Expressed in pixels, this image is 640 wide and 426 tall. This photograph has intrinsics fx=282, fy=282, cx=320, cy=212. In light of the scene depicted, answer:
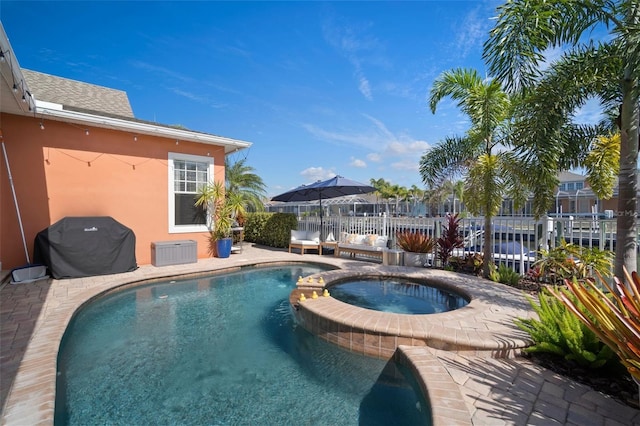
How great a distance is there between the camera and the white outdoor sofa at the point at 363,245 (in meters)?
9.44

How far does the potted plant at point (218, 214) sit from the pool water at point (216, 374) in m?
4.56

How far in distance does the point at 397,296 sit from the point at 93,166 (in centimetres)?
906

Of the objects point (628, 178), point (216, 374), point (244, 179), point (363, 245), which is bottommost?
point (216, 374)

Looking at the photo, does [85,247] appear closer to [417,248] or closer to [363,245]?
[363,245]

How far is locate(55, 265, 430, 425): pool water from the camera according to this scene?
2.79 meters

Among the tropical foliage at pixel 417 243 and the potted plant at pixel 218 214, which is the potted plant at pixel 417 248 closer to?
the tropical foliage at pixel 417 243

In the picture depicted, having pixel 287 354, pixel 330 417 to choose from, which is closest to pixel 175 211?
pixel 287 354

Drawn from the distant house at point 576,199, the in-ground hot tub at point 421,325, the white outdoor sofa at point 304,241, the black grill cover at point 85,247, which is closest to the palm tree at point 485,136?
the in-ground hot tub at point 421,325

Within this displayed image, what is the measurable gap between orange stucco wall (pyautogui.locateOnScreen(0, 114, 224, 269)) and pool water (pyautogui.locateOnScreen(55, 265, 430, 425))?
388 cm

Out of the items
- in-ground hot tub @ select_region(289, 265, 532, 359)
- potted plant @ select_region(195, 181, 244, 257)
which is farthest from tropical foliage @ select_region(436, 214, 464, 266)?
potted plant @ select_region(195, 181, 244, 257)

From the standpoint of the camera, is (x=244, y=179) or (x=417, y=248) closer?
(x=417, y=248)

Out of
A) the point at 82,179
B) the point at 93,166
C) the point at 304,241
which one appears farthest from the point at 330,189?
the point at 82,179

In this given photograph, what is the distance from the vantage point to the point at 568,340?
9.91ft

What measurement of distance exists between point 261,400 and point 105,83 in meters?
15.3
